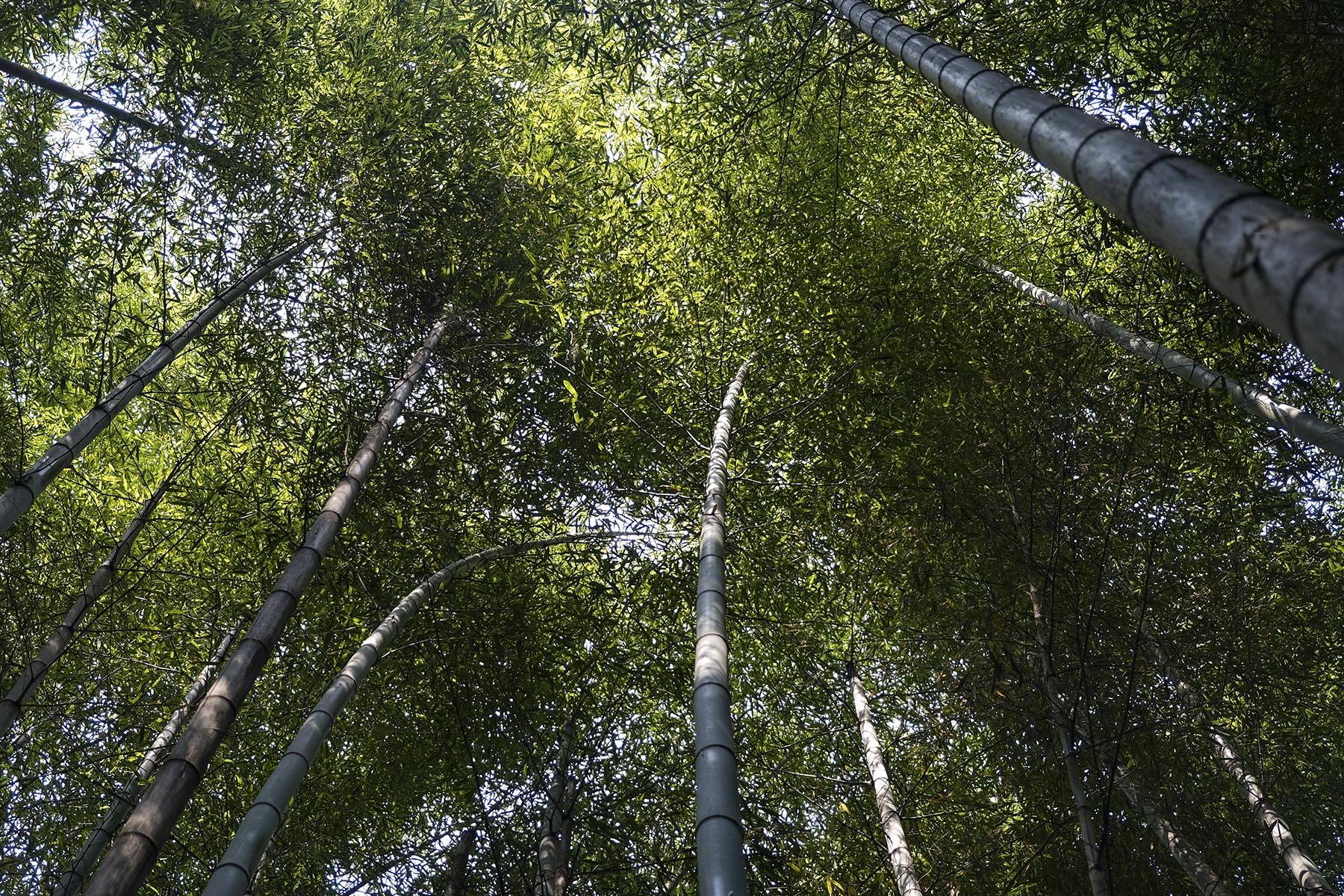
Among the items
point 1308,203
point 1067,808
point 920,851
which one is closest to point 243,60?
point 1308,203

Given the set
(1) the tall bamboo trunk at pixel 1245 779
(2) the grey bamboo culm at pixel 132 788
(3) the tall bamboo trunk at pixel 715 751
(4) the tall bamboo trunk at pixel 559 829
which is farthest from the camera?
(4) the tall bamboo trunk at pixel 559 829

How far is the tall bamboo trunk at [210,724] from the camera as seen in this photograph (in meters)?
2.14

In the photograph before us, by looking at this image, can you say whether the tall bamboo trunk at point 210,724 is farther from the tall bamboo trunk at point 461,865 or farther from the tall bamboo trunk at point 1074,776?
the tall bamboo trunk at point 1074,776

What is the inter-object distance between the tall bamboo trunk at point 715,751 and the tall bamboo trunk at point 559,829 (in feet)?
6.25

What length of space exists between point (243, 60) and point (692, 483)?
329 cm

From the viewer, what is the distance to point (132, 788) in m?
4.07

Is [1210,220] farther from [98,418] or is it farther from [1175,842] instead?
[98,418]

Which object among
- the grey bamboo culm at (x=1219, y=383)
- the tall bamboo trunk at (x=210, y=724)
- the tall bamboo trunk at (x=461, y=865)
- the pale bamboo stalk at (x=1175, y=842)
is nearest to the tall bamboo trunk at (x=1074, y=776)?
the pale bamboo stalk at (x=1175, y=842)

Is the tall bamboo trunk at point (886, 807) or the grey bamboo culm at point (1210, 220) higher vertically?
the tall bamboo trunk at point (886, 807)

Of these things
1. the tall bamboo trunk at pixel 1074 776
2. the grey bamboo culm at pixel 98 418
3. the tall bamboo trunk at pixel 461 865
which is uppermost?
the grey bamboo culm at pixel 98 418

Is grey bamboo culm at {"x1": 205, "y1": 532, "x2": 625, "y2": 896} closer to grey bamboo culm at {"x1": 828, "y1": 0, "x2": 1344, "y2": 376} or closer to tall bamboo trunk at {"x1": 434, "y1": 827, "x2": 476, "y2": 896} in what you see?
tall bamboo trunk at {"x1": 434, "y1": 827, "x2": 476, "y2": 896}

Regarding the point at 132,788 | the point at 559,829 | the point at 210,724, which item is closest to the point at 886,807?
the point at 559,829

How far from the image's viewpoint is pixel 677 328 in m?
4.75

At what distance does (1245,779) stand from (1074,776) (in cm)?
140
